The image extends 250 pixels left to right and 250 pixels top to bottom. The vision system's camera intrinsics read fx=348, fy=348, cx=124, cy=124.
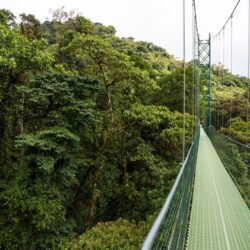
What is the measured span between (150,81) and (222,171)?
3149mm

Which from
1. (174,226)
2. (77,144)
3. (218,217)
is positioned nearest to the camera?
(174,226)

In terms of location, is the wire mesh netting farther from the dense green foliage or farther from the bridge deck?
the dense green foliage

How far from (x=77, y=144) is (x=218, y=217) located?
444 centimetres

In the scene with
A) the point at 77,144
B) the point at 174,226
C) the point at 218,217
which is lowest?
the point at 218,217

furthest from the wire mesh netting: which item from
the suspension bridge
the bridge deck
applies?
the bridge deck

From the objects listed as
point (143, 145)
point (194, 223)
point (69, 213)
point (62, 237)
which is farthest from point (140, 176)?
point (194, 223)

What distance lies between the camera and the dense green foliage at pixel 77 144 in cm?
710

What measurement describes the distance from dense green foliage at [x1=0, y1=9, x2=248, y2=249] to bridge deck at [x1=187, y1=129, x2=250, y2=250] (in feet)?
5.24

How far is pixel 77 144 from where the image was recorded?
7867 mm

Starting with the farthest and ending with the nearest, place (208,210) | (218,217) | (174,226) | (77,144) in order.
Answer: (77,144), (208,210), (218,217), (174,226)

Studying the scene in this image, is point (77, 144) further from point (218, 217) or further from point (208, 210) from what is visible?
point (218, 217)

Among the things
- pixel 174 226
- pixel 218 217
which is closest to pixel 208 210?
pixel 218 217

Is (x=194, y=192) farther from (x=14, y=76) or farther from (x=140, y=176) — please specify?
(x=14, y=76)

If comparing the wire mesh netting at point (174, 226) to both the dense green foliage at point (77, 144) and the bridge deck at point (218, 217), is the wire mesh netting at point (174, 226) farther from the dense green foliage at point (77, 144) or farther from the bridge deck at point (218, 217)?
the dense green foliage at point (77, 144)
